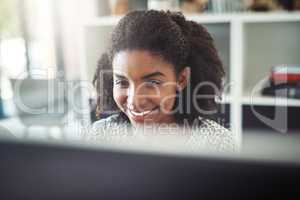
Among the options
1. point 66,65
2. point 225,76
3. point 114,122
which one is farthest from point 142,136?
point 66,65

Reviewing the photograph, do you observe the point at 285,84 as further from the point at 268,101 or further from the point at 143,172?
the point at 143,172

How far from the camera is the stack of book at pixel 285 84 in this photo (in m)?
0.71

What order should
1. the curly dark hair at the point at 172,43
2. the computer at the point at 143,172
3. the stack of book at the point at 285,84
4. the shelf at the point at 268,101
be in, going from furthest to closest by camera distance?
the stack of book at the point at 285,84, the shelf at the point at 268,101, the curly dark hair at the point at 172,43, the computer at the point at 143,172

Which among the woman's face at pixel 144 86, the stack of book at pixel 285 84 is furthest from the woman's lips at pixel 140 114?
the stack of book at pixel 285 84

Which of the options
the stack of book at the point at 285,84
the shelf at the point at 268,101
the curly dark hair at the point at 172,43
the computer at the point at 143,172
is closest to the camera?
the computer at the point at 143,172

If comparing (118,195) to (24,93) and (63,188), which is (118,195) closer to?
(63,188)

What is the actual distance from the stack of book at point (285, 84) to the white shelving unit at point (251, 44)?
0.08 ft

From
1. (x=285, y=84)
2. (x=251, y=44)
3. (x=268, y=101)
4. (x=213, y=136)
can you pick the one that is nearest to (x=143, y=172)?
(x=213, y=136)

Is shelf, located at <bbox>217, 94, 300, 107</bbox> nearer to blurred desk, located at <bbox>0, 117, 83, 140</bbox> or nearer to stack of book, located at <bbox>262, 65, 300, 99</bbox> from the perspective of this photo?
stack of book, located at <bbox>262, 65, 300, 99</bbox>

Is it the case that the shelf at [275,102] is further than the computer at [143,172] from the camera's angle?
Yes

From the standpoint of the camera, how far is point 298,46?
2.76 ft

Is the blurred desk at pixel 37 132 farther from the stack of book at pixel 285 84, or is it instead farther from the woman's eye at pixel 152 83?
the stack of book at pixel 285 84

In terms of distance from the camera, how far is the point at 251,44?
859 millimetres

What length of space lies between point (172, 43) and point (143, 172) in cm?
22
